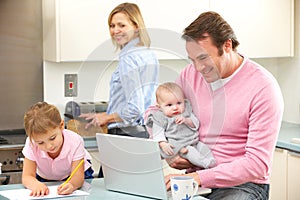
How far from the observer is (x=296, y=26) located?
4402 mm

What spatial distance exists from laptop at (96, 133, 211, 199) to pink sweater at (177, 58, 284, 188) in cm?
13

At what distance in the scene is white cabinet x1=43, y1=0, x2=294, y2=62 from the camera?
12.5 ft

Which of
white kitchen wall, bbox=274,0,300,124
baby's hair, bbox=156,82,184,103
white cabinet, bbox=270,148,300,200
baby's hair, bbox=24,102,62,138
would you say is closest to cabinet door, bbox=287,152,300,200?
white cabinet, bbox=270,148,300,200

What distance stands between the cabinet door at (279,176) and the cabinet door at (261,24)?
2.44 ft

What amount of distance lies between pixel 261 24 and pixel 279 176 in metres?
1.01

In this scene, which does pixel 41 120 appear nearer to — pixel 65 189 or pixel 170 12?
pixel 65 189

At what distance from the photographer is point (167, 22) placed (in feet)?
13.0

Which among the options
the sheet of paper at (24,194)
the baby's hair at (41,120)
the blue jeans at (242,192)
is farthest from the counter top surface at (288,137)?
the blue jeans at (242,192)

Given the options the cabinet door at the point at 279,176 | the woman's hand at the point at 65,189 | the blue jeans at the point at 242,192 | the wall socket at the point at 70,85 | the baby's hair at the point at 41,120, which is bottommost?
the cabinet door at the point at 279,176

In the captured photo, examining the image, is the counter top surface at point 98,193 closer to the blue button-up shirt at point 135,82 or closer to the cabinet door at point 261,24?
the blue button-up shirt at point 135,82

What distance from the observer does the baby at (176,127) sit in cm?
226

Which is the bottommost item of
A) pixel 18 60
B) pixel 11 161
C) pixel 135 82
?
pixel 11 161

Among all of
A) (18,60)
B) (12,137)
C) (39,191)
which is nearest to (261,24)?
(18,60)

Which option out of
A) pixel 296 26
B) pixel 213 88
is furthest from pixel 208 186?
pixel 296 26
